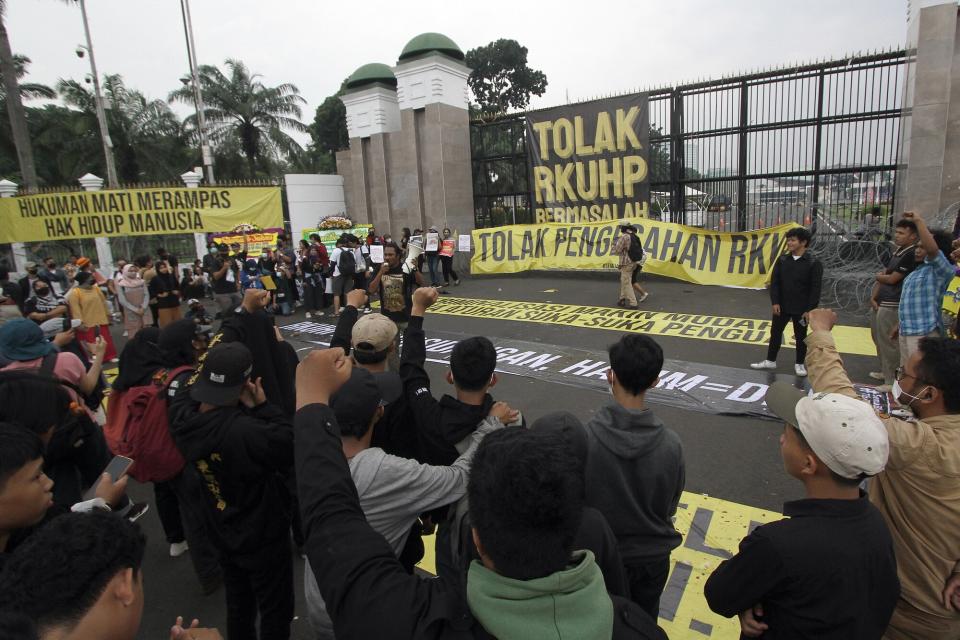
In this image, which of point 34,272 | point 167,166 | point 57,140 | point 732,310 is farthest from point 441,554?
point 57,140

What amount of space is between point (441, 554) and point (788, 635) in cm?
106

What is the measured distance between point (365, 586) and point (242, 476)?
1561 mm

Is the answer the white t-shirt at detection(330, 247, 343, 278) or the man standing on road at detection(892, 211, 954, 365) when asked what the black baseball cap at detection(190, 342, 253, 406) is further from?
the white t-shirt at detection(330, 247, 343, 278)

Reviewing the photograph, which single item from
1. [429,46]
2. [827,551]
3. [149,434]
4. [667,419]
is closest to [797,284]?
[667,419]

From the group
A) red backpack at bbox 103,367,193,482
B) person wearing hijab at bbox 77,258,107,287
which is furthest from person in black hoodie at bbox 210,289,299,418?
person wearing hijab at bbox 77,258,107,287

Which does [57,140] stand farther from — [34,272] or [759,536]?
[759,536]

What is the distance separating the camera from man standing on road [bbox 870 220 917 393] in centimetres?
521

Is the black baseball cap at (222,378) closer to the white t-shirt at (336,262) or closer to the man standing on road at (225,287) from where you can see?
the man standing on road at (225,287)

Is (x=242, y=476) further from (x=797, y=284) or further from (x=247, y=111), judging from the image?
(x=247, y=111)

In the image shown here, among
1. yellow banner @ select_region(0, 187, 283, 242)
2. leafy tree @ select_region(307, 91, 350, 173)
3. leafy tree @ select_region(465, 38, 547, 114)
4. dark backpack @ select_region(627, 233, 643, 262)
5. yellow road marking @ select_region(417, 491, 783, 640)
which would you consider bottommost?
yellow road marking @ select_region(417, 491, 783, 640)

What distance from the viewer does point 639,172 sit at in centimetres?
1379

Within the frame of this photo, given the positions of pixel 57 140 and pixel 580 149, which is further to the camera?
pixel 57 140

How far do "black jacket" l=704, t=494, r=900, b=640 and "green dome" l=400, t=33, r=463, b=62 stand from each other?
16691mm

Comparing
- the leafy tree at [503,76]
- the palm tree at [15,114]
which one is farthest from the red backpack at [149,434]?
the leafy tree at [503,76]
